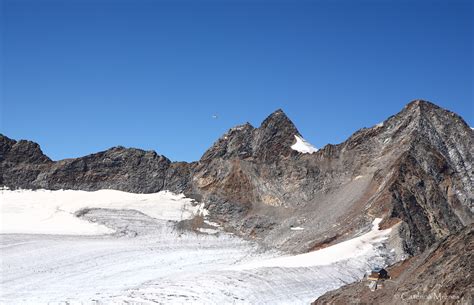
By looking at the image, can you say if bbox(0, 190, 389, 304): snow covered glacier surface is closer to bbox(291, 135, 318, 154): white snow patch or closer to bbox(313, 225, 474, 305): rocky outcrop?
bbox(313, 225, 474, 305): rocky outcrop

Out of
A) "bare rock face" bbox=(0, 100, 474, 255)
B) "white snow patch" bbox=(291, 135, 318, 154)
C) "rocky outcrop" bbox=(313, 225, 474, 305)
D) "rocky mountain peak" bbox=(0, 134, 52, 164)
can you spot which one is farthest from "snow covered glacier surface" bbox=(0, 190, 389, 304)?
"white snow patch" bbox=(291, 135, 318, 154)

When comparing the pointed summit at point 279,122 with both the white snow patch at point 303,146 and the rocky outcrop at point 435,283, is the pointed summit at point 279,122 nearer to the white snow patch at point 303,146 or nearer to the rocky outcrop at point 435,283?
the white snow patch at point 303,146

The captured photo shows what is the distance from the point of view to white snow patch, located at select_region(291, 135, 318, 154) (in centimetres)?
6198

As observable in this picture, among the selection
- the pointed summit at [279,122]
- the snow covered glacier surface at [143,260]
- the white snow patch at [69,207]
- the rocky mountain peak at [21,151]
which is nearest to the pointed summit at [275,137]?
the pointed summit at [279,122]

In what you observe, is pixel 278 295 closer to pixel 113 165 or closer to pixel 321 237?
pixel 321 237

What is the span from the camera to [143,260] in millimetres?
37000

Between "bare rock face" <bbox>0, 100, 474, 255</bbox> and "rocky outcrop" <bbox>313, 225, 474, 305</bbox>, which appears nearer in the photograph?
"rocky outcrop" <bbox>313, 225, 474, 305</bbox>

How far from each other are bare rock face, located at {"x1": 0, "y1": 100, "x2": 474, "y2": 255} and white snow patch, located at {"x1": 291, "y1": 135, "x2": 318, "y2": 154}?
72 centimetres

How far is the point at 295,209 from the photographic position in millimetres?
51500

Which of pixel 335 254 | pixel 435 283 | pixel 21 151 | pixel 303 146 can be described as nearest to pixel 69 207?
pixel 21 151

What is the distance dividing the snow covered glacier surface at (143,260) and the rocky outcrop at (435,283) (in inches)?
252

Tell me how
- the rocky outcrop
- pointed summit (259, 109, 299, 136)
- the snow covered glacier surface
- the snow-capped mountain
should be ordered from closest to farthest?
the rocky outcrop → the snow covered glacier surface → the snow-capped mountain → pointed summit (259, 109, 299, 136)

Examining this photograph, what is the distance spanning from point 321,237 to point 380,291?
21.0 meters

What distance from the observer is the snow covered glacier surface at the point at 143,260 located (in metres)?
26.2
